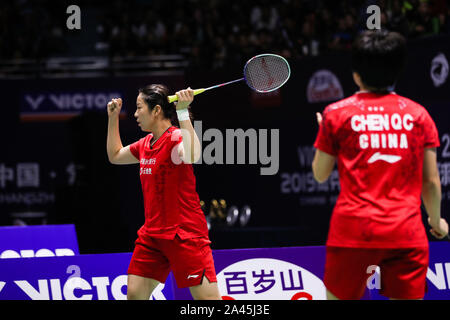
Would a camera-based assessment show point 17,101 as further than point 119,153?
Yes

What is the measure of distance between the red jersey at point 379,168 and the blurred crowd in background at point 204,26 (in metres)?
6.23

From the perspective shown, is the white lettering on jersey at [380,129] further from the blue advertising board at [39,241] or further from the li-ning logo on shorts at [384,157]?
the blue advertising board at [39,241]

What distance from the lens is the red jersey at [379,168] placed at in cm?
285

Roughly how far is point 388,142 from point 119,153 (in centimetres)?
191

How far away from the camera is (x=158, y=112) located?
4.12 metres

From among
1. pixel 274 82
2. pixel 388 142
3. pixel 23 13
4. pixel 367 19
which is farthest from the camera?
pixel 23 13

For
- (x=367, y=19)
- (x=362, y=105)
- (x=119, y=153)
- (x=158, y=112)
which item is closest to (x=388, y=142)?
(x=362, y=105)

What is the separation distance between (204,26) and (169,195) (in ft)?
31.9

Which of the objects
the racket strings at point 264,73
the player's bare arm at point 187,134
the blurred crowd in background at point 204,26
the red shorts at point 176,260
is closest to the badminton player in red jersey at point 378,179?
the player's bare arm at point 187,134

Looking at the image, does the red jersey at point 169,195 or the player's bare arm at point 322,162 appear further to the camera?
the red jersey at point 169,195

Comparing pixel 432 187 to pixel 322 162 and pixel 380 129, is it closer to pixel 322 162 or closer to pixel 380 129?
pixel 380 129

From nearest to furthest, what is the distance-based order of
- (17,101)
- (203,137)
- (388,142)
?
(388,142) < (203,137) < (17,101)

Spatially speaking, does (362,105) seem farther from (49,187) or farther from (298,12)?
(49,187)

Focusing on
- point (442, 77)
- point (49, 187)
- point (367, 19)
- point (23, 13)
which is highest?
point (23, 13)
